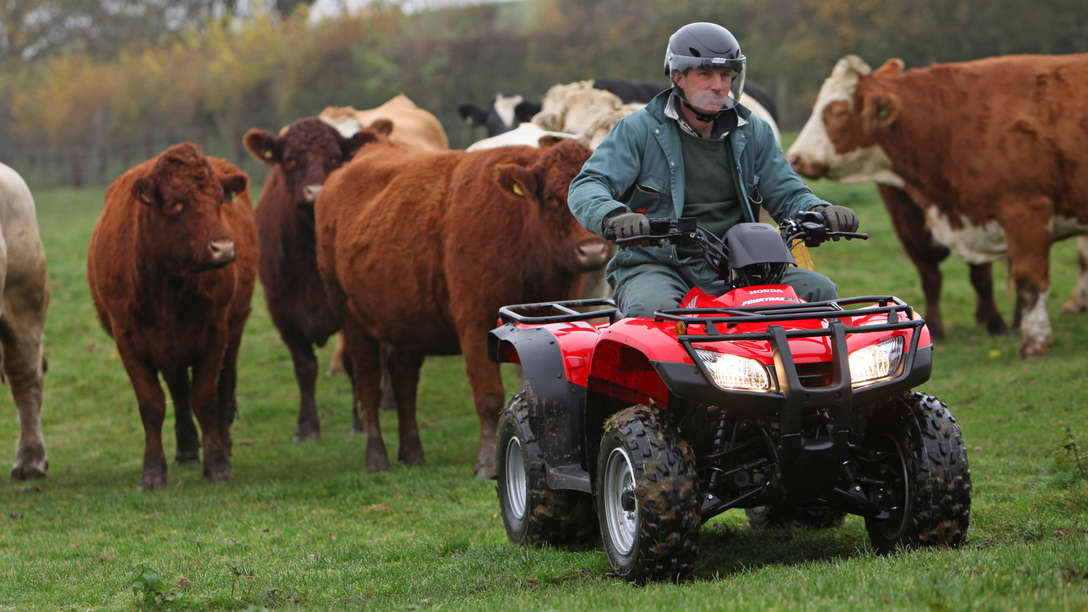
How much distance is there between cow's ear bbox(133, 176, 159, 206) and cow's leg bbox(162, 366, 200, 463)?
1.47 meters

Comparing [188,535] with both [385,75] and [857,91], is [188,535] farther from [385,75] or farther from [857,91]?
[385,75]

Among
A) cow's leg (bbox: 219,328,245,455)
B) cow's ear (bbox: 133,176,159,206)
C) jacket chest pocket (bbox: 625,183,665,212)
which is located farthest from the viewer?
cow's leg (bbox: 219,328,245,455)

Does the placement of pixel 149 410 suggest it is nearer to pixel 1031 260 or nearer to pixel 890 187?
pixel 1031 260

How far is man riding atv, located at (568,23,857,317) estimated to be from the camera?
537 centimetres

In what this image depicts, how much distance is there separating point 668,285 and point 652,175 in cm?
53

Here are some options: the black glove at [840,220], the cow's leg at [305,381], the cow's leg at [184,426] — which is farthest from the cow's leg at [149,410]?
the black glove at [840,220]

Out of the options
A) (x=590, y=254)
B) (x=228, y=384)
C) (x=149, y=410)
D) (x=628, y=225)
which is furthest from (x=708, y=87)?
(x=228, y=384)

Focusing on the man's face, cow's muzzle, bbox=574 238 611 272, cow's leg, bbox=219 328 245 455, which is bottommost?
cow's leg, bbox=219 328 245 455

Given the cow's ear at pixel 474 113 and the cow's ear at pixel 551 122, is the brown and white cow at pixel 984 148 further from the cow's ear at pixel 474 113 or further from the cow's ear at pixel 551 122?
the cow's ear at pixel 474 113

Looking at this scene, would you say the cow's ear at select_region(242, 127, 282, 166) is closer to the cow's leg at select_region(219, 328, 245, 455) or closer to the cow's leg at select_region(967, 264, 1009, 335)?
the cow's leg at select_region(219, 328, 245, 455)

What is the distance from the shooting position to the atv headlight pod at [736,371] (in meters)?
4.55

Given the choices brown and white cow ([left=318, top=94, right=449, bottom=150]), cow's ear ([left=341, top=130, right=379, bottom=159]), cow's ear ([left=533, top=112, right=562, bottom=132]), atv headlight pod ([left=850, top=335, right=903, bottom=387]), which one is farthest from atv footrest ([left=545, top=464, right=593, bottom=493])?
brown and white cow ([left=318, top=94, right=449, bottom=150])

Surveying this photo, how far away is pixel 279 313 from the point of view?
1198 cm

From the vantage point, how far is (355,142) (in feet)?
40.5
